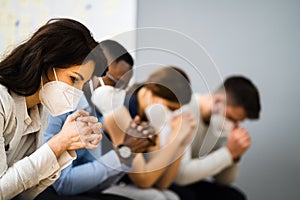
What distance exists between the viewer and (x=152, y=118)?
160cm

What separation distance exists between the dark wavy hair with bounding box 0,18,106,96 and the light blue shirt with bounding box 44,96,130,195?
0.22 meters

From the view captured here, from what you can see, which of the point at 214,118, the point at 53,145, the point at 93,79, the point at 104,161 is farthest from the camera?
the point at 214,118

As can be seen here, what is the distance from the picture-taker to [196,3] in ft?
5.39

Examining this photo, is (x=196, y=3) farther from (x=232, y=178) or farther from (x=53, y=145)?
(x=53, y=145)

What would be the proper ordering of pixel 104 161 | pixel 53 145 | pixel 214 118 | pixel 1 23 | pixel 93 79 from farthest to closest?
1. pixel 1 23
2. pixel 214 118
3. pixel 104 161
4. pixel 93 79
5. pixel 53 145

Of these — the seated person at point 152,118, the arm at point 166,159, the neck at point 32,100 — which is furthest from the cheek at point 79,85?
the arm at point 166,159

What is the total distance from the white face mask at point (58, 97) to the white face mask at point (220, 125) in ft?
1.77

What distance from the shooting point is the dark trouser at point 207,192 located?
1.67 metres

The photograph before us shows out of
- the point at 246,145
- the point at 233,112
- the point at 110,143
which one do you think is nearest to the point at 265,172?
the point at 246,145

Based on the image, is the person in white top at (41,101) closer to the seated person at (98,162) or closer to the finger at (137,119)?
the seated person at (98,162)

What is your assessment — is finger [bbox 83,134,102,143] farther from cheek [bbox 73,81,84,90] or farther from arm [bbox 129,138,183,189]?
arm [bbox 129,138,183,189]

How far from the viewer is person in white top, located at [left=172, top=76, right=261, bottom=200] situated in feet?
5.31

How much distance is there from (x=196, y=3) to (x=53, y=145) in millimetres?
780

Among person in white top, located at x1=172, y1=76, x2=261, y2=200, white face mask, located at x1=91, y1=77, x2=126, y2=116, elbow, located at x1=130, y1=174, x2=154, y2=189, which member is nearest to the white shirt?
person in white top, located at x1=172, y1=76, x2=261, y2=200
